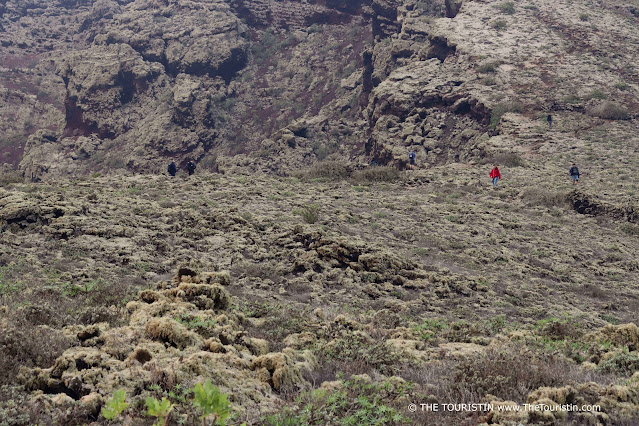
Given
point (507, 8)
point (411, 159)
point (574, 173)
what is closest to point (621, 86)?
point (507, 8)

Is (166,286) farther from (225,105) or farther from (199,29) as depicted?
(199,29)

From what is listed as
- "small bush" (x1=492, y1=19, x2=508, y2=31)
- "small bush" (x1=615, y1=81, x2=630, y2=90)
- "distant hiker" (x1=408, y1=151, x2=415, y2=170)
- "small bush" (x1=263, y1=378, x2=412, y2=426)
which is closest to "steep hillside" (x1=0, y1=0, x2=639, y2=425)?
"small bush" (x1=263, y1=378, x2=412, y2=426)

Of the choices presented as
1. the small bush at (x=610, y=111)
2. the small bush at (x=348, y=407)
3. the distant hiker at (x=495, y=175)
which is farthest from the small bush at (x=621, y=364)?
the small bush at (x=610, y=111)

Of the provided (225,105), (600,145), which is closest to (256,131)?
(225,105)

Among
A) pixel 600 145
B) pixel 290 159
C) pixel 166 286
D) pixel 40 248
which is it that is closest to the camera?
pixel 166 286

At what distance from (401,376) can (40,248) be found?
9293 mm

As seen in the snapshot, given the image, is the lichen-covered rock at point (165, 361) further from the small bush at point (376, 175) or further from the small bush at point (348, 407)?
the small bush at point (376, 175)

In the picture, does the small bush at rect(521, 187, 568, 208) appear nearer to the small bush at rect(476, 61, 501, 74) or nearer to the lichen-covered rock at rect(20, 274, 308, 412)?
the lichen-covered rock at rect(20, 274, 308, 412)

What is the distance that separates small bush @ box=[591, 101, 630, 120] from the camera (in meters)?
30.5

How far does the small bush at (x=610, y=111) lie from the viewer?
1201 inches

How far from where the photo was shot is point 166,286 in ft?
27.1

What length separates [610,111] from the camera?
30.6 m

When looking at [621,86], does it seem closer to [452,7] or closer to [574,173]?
[574,173]

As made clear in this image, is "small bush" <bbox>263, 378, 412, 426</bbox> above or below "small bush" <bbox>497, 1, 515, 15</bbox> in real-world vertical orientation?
below
